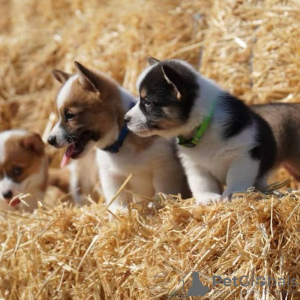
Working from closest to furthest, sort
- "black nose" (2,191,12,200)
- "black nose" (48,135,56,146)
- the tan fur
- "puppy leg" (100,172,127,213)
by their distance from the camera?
"black nose" (48,135,56,146) < "puppy leg" (100,172,127,213) < "black nose" (2,191,12,200) < the tan fur

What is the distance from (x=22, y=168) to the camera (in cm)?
563

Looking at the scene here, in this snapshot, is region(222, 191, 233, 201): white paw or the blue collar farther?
the blue collar

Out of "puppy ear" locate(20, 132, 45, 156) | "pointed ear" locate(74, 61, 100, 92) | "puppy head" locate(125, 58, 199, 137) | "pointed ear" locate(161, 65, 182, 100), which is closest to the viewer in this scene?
"pointed ear" locate(161, 65, 182, 100)

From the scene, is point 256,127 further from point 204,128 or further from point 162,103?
point 162,103

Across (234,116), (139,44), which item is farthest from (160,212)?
(139,44)

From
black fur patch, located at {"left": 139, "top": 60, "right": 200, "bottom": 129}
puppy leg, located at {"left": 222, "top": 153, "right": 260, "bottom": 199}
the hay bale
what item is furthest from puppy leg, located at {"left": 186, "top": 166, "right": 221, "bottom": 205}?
black fur patch, located at {"left": 139, "top": 60, "right": 200, "bottom": 129}

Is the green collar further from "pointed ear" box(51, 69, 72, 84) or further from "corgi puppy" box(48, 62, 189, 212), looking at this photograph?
"pointed ear" box(51, 69, 72, 84)

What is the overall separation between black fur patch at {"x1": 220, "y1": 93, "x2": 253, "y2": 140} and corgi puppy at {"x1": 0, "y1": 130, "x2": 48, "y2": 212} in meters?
2.18

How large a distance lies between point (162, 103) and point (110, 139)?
682 millimetres

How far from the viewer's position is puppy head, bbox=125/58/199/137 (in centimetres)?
399

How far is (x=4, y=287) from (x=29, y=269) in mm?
240

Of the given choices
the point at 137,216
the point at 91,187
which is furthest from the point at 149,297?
the point at 91,187

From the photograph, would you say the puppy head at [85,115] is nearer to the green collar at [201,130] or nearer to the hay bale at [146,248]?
the hay bale at [146,248]

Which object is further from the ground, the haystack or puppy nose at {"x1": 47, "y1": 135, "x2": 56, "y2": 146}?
puppy nose at {"x1": 47, "y1": 135, "x2": 56, "y2": 146}
